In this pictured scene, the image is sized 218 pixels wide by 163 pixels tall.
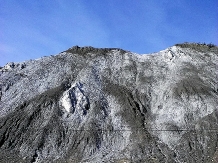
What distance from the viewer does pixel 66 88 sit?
4253cm

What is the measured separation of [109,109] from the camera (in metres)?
39.8

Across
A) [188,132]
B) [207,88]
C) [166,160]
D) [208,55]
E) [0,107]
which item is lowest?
[166,160]

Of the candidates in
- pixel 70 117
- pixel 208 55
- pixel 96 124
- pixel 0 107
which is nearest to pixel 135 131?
pixel 96 124

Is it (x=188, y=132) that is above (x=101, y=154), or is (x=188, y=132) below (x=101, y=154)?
above

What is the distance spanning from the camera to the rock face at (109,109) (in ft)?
109

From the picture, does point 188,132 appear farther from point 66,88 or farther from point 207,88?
point 66,88

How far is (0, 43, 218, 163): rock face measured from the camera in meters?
33.3

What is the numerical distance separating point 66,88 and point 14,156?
42.8ft

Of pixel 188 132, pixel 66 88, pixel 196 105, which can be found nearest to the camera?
pixel 188 132

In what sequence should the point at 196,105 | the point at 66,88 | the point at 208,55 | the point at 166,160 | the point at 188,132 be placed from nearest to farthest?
the point at 166,160, the point at 188,132, the point at 196,105, the point at 66,88, the point at 208,55

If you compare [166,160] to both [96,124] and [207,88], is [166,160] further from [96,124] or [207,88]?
[207,88]

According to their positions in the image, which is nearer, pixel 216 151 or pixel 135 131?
pixel 216 151

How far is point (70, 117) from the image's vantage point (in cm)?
3781

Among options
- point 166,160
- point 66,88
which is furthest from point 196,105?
point 66,88
